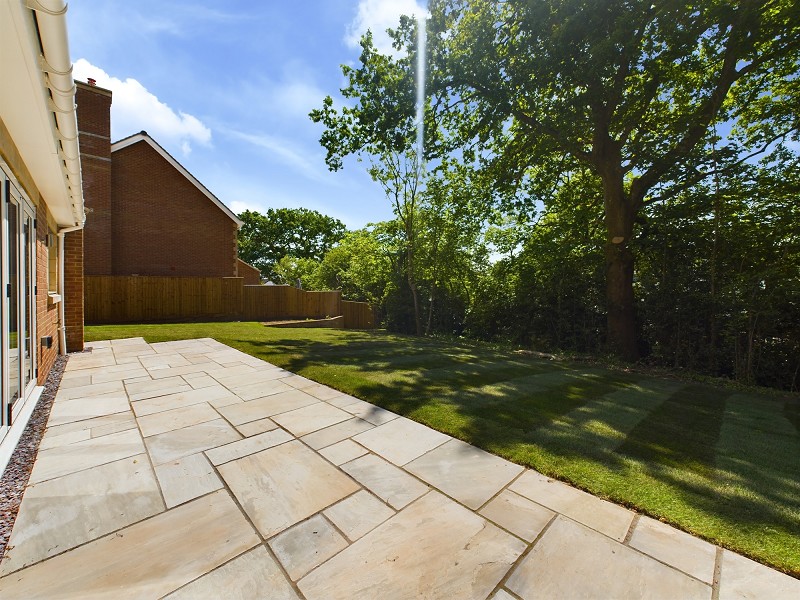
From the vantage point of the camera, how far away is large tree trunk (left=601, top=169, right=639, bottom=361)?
7.81 m

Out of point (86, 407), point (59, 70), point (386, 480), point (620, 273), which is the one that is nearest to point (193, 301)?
point (86, 407)

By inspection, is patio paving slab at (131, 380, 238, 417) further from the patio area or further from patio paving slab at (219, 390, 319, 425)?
the patio area

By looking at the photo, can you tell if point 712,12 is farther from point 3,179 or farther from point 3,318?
point 3,318

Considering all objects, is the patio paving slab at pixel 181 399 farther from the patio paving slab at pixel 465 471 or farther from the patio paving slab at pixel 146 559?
the patio paving slab at pixel 465 471

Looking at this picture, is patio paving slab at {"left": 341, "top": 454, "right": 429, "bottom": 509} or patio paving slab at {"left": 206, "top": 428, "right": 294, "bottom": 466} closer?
patio paving slab at {"left": 341, "top": 454, "right": 429, "bottom": 509}

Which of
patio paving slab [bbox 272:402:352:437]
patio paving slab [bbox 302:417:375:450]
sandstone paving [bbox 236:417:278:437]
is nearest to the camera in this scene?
patio paving slab [bbox 302:417:375:450]

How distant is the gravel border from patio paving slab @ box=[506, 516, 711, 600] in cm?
249

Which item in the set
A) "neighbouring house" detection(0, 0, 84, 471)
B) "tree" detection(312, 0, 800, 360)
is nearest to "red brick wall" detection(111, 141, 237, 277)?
"tree" detection(312, 0, 800, 360)

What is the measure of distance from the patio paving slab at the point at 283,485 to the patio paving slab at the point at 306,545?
0.07 metres

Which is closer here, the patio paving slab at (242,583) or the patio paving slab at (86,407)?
the patio paving slab at (242,583)

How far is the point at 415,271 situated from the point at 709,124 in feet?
30.5

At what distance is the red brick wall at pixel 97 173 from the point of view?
43.0ft

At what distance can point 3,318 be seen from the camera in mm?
2656

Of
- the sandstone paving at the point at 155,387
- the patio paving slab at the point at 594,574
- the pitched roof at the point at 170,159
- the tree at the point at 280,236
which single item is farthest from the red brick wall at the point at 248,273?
the patio paving slab at the point at 594,574
